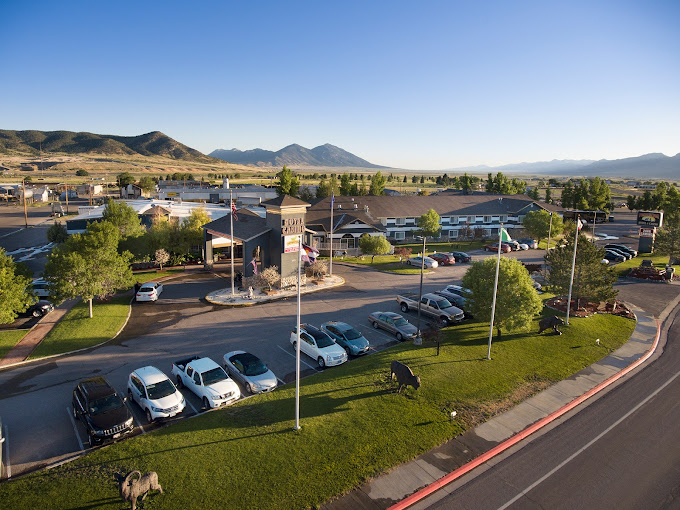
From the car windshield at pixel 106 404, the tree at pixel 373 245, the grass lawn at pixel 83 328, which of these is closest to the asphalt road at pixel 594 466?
the car windshield at pixel 106 404

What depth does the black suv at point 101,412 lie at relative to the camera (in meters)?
14.9

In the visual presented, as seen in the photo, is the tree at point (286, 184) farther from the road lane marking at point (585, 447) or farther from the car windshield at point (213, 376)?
the road lane marking at point (585, 447)

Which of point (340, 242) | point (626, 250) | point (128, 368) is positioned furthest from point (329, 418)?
point (626, 250)

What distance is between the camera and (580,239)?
30.5m

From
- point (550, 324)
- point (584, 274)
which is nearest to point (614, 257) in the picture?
point (584, 274)

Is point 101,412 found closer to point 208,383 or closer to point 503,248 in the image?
point 208,383

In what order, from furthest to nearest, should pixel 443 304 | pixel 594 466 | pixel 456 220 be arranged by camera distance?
pixel 456 220 < pixel 443 304 < pixel 594 466

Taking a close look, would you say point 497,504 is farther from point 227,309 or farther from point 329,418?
point 227,309

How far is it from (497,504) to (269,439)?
7564 mm

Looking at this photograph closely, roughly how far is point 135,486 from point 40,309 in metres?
24.8

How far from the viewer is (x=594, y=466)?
14.2m

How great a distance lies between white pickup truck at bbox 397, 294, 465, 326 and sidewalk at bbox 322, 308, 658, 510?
8.20 m

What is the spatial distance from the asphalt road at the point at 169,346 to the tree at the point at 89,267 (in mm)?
3085

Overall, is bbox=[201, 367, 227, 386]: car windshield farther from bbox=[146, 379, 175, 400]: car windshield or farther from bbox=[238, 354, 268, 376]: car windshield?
bbox=[146, 379, 175, 400]: car windshield
